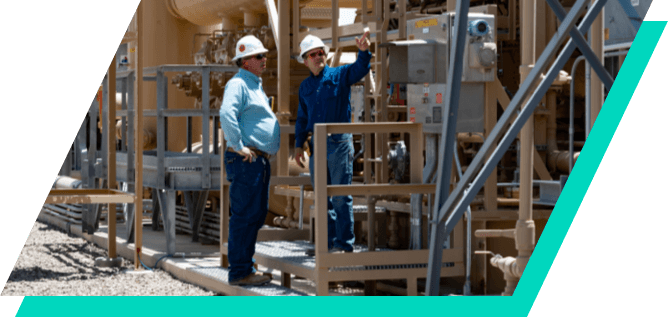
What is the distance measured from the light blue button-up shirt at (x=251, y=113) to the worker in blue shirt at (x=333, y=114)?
1.32ft

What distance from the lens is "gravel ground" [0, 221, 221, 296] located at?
26.5 feet

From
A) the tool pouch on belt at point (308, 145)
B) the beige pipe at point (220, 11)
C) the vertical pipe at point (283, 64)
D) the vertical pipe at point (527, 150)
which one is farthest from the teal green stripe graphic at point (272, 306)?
the beige pipe at point (220, 11)

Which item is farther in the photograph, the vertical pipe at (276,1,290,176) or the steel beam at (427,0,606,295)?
the vertical pipe at (276,1,290,176)

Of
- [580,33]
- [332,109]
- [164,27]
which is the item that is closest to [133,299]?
[332,109]

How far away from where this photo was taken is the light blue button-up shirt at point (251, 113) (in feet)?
21.9

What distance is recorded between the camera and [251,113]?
6770mm

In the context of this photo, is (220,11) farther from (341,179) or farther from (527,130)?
(527,130)

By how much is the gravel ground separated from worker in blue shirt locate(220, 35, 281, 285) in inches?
37.3

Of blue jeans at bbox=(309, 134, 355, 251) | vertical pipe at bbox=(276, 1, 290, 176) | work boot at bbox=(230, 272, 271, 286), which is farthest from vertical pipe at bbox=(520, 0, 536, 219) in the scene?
vertical pipe at bbox=(276, 1, 290, 176)

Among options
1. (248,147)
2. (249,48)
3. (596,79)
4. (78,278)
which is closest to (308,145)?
(248,147)

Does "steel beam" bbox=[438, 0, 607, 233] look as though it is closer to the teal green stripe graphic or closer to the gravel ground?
the teal green stripe graphic

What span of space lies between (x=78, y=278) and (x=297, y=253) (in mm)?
2541

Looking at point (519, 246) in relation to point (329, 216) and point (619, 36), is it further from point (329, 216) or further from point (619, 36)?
point (619, 36)

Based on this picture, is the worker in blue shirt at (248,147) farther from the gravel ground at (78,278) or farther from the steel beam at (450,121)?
the steel beam at (450,121)
